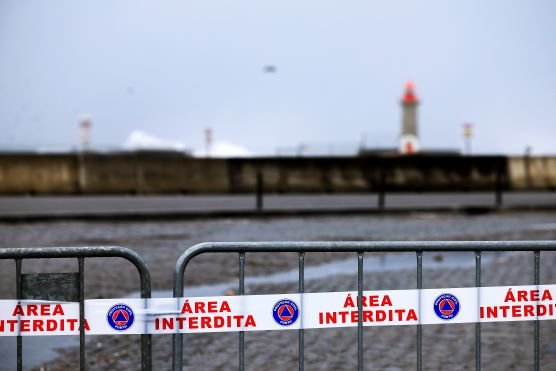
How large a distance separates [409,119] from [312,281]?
269 feet

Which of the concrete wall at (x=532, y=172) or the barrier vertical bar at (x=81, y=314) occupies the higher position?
the concrete wall at (x=532, y=172)

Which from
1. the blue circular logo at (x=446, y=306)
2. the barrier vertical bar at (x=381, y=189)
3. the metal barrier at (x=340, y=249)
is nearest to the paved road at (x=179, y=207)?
the barrier vertical bar at (x=381, y=189)

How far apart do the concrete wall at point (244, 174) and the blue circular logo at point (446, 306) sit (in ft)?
54.2

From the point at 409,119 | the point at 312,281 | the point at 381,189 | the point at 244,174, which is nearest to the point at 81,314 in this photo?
the point at 312,281

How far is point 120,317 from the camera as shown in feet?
13.0

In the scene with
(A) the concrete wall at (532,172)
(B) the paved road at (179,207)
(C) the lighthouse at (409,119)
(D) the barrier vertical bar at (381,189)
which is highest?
(C) the lighthouse at (409,119)

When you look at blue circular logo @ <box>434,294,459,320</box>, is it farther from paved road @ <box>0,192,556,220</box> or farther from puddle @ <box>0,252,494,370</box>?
paved road @ <box>0,192,556,220</box>

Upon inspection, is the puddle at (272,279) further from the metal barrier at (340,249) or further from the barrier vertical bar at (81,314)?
the metal barrier at (340,249)

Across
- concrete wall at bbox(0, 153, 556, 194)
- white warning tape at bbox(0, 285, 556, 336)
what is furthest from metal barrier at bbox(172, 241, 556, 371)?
concrete wall at bbox(0, 153, 556, 194)

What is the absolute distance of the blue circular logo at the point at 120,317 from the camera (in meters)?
3.98

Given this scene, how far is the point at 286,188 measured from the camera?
2119 cm

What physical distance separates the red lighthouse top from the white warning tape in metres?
87.3

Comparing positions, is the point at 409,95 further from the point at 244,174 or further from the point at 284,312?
the point at 284,312

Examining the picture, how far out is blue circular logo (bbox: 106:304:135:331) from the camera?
3.98 meters
